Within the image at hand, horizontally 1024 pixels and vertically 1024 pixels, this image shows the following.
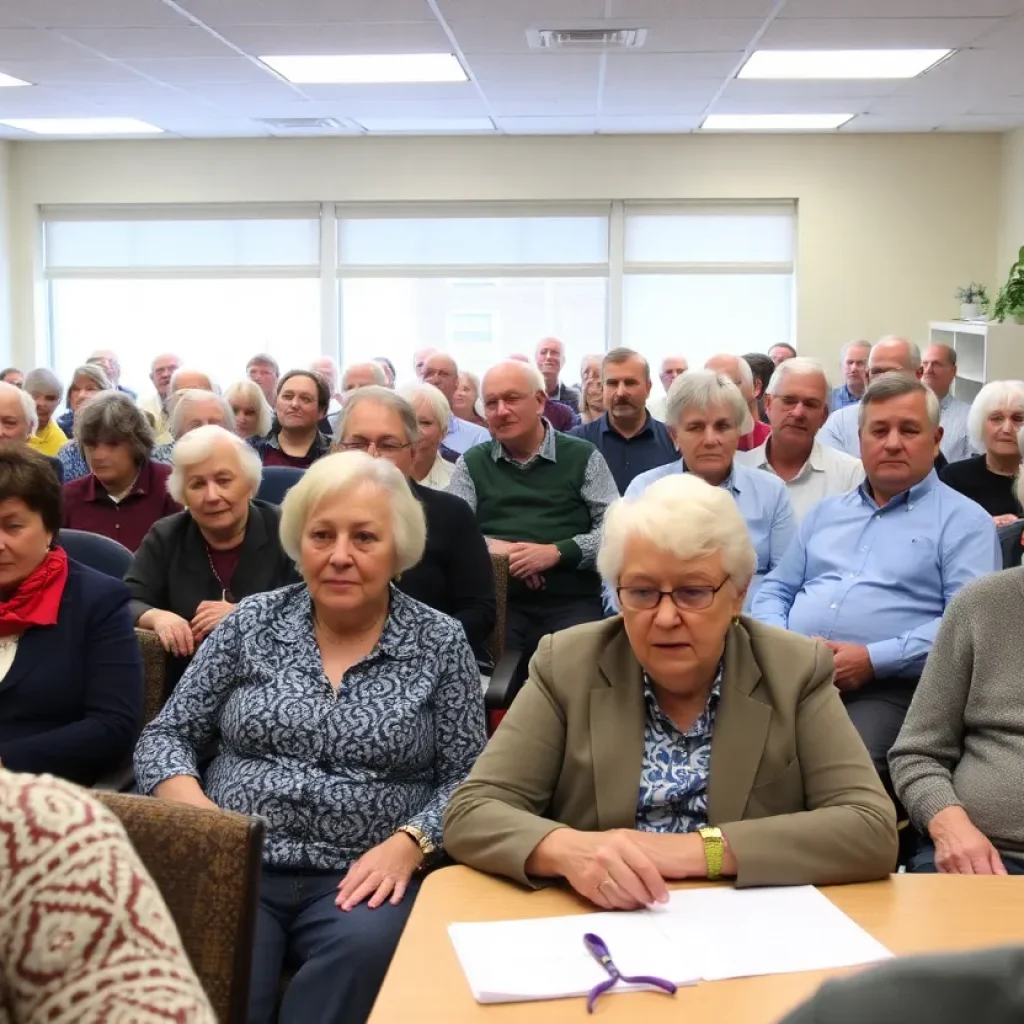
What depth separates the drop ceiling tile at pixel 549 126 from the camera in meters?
8.80

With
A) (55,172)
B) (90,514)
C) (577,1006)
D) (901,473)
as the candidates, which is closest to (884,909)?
(577,1006)

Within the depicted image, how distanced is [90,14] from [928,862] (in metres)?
5.36

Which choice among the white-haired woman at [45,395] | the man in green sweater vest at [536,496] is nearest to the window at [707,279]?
the white-haired woman at [45,395]

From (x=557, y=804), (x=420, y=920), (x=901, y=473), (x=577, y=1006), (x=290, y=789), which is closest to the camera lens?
(x=577, y=1006)

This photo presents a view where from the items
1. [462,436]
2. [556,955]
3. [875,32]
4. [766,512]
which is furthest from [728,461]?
[875,32]

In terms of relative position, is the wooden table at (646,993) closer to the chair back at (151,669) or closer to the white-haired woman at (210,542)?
the chair back at (151,669)

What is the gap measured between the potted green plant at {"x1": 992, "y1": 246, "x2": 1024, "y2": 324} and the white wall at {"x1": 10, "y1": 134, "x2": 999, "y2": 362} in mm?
1722

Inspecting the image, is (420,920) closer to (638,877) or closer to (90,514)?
(638,877)

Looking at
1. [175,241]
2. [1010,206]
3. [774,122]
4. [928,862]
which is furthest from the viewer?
[175,241]

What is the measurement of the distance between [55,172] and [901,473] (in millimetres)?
8806

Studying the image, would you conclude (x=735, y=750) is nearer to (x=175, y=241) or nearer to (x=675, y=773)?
(x=675, y=773)

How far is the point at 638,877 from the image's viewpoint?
4.87ft

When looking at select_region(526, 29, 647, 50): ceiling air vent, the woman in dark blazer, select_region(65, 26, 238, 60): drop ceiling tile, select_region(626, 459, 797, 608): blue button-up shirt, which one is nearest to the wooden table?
the woman in dark blazer

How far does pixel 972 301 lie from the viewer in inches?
361
